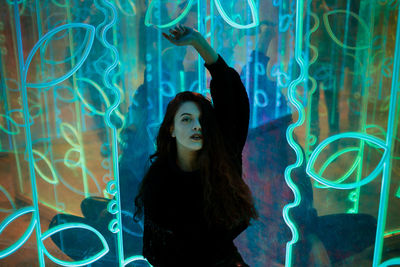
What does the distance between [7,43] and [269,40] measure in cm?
131

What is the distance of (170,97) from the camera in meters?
1.72

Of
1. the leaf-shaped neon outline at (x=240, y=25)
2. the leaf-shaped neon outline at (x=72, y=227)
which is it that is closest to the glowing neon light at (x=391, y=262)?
the leaf-shaped neon outline at (x=240, y=25)

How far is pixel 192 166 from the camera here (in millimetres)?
1268

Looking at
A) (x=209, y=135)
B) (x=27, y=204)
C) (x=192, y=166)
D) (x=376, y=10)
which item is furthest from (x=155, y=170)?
(x=376, y=10)

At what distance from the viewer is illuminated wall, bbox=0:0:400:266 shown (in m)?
1.58

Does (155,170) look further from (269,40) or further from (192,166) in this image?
(269,40)

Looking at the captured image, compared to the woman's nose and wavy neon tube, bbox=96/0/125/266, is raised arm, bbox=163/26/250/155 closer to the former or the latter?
the woman's nose

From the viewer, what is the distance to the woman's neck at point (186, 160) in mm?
1255

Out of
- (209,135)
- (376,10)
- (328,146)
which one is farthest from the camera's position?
(328,146)

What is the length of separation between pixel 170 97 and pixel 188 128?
0.56m

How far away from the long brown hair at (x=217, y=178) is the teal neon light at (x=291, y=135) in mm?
467

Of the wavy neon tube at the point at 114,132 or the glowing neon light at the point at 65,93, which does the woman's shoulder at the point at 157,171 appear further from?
the glowing neon light at the point at 65,93

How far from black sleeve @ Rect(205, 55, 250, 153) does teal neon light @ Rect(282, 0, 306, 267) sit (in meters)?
0.47

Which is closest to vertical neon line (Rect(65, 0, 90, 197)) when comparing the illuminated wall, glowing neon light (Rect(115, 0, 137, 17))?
the illuminated wall
